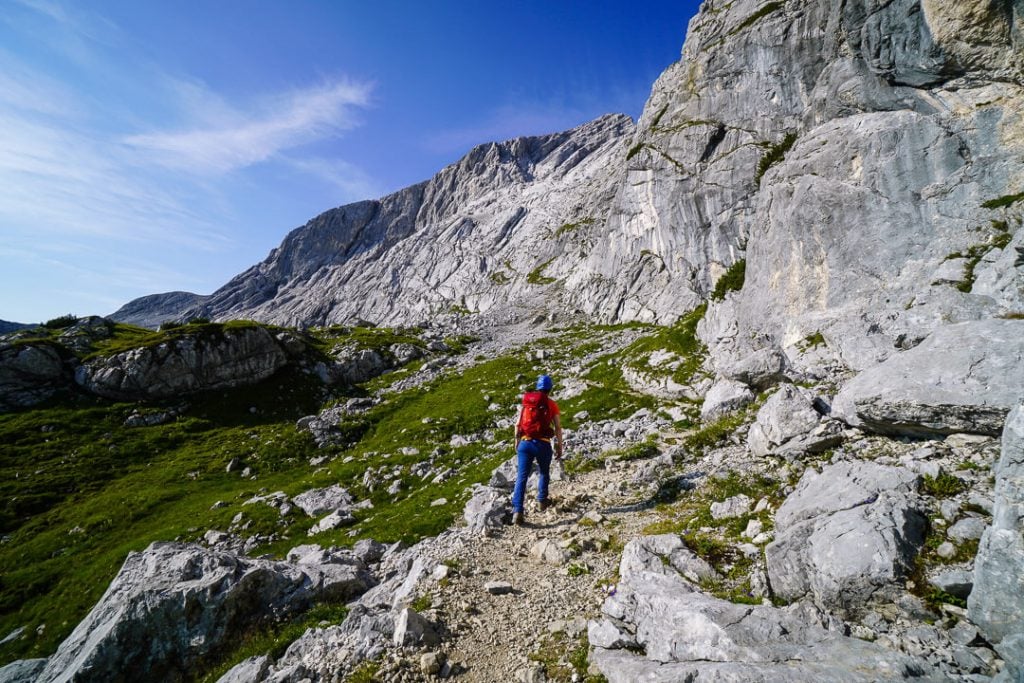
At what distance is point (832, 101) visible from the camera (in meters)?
27.8

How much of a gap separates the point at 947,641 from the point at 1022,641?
762 millimetres

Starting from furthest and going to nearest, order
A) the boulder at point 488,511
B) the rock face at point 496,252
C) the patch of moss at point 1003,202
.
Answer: the rock face at point 496,252 < the patch of moss at point 1003,202 < the boulder at point 488,511

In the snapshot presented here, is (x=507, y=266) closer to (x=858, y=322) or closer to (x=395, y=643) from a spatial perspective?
(x=858, y=322)

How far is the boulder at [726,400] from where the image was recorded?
746 inches

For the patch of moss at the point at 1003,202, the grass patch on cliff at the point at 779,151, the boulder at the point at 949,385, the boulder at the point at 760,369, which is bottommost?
the boulder at the point at 760,369

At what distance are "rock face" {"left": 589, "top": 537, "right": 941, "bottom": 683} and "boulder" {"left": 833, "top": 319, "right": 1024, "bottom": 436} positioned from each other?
654 centimetres

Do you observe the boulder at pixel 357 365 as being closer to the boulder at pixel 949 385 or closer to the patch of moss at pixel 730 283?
the patch of moss at pixel 730 283

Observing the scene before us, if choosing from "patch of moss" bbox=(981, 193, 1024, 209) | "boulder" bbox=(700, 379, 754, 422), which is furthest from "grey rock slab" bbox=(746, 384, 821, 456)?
"patch of moss" bbox=(981, 193, 1024, 209)

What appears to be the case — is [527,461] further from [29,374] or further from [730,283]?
[29,374]

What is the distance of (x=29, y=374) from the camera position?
48.6 m

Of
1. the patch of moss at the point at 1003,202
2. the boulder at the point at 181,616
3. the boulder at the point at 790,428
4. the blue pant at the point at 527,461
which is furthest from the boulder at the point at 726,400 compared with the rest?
the boulder at the point at 181,616

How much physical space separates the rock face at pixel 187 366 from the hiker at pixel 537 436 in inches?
2076

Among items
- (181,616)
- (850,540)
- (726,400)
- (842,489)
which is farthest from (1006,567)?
(181,616)

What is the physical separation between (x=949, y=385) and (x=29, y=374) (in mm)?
76372
